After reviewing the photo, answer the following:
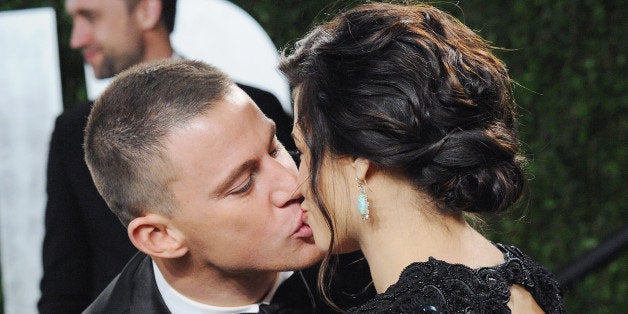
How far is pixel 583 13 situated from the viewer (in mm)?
3955

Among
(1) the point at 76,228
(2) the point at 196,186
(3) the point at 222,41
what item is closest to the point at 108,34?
(3) the point at 222,41

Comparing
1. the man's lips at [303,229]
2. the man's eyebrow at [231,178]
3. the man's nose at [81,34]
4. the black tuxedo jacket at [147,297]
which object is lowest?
the man's nose at [81,34]

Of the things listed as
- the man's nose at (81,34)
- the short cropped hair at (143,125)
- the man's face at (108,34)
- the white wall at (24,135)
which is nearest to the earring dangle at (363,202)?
the short cropped hair at (143,125)

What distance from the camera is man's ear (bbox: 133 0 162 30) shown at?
3.00 m

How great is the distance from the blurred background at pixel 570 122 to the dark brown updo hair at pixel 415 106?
2.20m

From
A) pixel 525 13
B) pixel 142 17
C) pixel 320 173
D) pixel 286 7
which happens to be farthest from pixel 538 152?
pixel 320 173

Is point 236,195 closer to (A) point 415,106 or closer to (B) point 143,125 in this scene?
(B) point 143,125

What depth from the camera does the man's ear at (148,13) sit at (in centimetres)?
300

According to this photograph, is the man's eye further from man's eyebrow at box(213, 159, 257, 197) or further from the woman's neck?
the woman's neck

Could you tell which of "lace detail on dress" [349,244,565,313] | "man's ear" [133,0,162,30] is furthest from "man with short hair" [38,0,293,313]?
"lace detail on dress" [349,244,565,313]

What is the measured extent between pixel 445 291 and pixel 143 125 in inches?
32.5

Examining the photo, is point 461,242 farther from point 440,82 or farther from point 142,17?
point 142,17

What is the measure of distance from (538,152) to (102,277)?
7.55 ft

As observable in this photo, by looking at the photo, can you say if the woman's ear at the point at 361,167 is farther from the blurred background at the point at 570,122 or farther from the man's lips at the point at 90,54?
the blurred background at the point at 570,122
